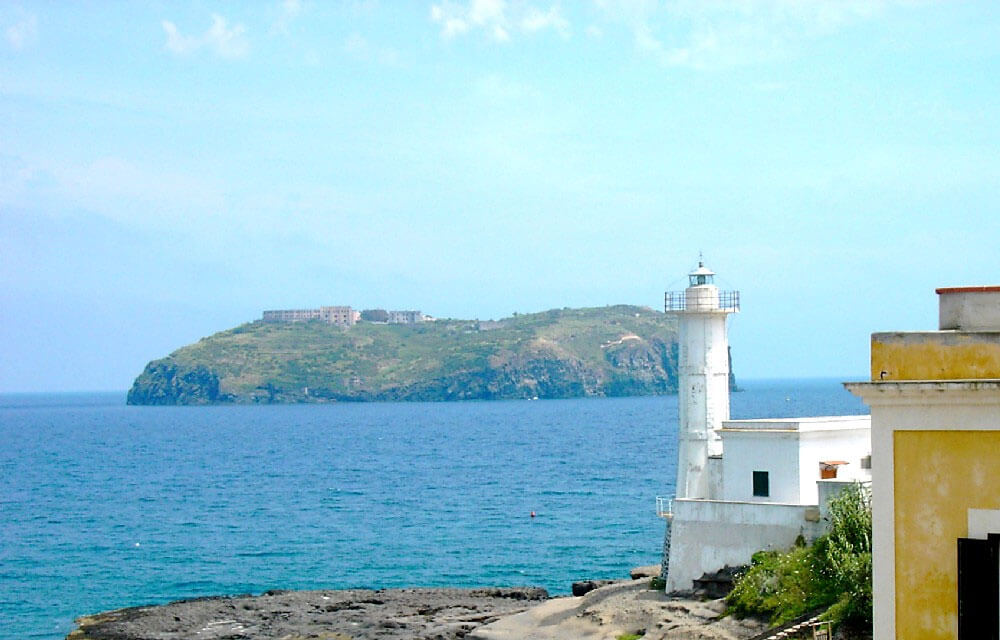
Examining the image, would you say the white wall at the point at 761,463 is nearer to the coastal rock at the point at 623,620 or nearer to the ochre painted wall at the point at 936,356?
the coastal rock at the point at 623,620

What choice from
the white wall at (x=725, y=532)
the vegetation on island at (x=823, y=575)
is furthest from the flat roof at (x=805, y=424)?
the vegetation on island at (x=823, y=575)

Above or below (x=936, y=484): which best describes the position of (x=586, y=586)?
below

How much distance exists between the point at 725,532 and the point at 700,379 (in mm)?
5126

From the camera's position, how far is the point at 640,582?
36281mm

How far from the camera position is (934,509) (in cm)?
853

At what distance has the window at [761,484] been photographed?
1248 inches

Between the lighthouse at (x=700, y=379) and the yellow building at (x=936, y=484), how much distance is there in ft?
84.9

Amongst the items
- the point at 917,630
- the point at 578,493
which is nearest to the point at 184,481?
the point at 578,493

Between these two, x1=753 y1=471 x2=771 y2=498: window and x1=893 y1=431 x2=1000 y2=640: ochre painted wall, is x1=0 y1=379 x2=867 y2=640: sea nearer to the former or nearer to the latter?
x1=753 y1=471 x2=771 y2=498: window

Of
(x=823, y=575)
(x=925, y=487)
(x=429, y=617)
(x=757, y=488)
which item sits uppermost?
(x=925, y=487)

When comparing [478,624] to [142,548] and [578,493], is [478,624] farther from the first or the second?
[578,493]

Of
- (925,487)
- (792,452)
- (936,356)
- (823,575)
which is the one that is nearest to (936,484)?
(925,487)

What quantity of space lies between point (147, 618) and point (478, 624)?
36.4 feet

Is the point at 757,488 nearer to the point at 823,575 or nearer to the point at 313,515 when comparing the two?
the point at 823,575
